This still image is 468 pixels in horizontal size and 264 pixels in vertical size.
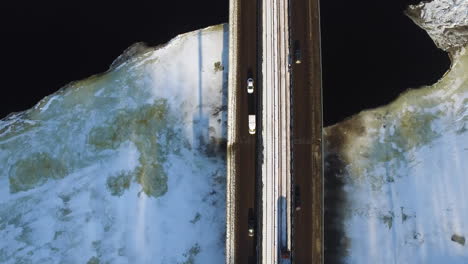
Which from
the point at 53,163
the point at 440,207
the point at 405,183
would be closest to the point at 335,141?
the point at 405,183

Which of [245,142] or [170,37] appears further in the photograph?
[170,37]

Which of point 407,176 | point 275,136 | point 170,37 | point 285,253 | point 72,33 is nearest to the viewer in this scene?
point 285,253

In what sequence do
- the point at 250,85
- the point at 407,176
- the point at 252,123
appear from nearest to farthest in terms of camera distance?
the point at 252,123, the point at 250,85, the point at 407,176

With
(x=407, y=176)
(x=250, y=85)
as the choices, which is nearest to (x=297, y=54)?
(x=250, y=85)

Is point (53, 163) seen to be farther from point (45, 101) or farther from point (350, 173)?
point (350, 173)

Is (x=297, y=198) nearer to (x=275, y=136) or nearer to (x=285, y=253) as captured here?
(x=285, y=253)

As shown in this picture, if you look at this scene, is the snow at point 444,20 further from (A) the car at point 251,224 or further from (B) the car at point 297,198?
(A) the car at point 251,224

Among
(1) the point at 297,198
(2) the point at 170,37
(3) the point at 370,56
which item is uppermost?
(2) the point at 170,37

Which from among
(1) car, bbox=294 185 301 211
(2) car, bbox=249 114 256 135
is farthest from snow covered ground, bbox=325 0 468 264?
(2) car, bbox=249 114 256 135
